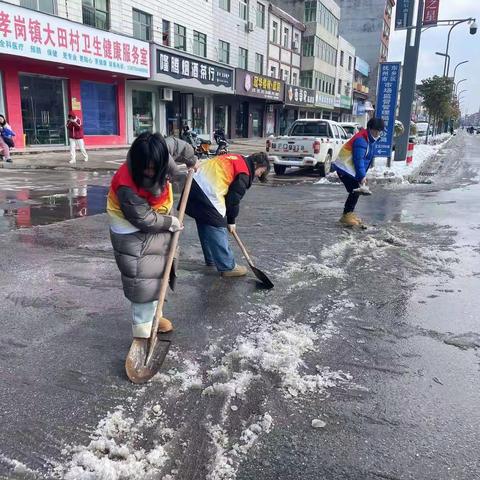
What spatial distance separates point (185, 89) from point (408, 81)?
12305 mm

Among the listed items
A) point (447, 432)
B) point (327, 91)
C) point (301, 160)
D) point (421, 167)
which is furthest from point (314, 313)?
point (327, 91)

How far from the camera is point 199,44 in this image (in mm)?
25234

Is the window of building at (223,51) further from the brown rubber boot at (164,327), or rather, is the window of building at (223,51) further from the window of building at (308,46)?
the brown rubber boot at (164,327)

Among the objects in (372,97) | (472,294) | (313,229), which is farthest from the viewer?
(372,97)

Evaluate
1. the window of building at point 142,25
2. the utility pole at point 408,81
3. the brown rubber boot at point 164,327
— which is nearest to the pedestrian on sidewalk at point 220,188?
the brown rubber boot at point 164,327

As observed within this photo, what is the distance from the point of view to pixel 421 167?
17.1 meters

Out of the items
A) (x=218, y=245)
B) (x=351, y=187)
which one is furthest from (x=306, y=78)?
(x=218, y=245)

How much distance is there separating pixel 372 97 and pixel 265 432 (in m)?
72.6

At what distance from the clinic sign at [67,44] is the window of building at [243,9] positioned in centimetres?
1207

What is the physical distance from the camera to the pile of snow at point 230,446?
218 cm

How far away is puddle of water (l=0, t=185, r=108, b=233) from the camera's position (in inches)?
286

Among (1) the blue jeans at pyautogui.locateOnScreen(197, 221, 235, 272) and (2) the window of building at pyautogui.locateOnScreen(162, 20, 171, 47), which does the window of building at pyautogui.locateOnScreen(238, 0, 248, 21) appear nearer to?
(2) the window of building at pyautogui.locateOnScreen(162, 20, 171, 47)

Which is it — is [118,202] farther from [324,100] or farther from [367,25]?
[367,25]

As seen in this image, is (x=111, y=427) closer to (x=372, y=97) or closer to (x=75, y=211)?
(x=75, y=211)
